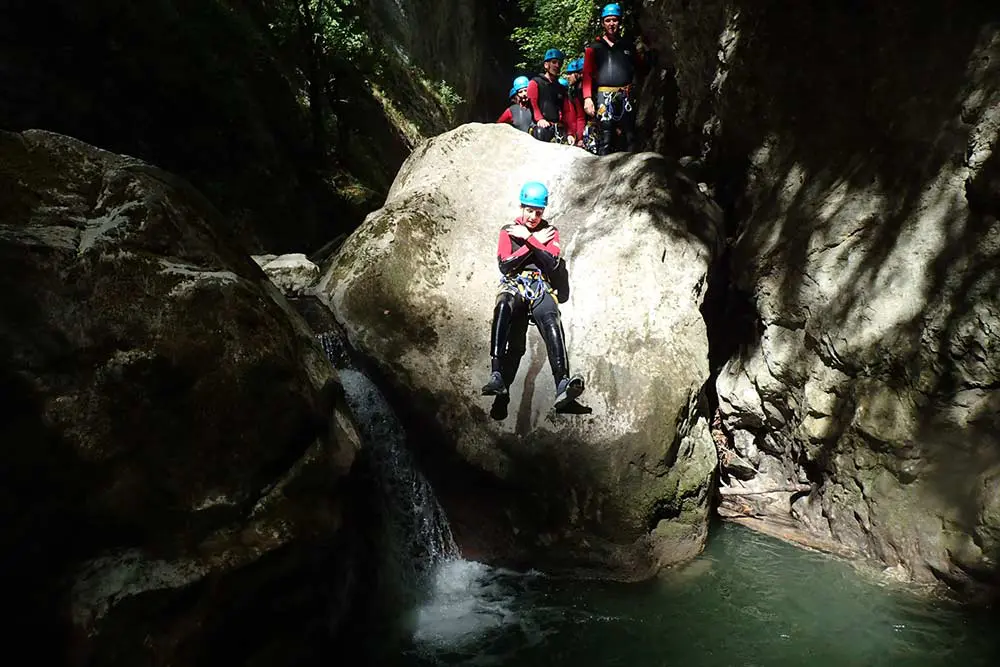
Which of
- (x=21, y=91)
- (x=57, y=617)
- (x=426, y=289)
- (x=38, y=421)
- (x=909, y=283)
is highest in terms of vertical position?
(x=21, y=91)

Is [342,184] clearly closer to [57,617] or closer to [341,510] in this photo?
[341,510]

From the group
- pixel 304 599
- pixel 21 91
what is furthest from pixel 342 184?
pixel 304 599

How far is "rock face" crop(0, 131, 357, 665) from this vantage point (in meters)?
2.74

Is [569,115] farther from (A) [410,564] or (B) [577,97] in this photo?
(A) [410,564]

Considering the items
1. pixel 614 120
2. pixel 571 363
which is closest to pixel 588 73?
pixel 614 120

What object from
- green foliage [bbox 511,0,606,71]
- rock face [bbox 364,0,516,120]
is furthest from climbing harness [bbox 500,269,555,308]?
rock face [bbox 364,0,516,120]

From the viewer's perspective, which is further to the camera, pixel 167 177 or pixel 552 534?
pixel 552 534

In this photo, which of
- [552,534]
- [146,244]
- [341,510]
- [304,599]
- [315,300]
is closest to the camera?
[146,244]

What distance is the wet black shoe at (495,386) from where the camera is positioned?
5031mm

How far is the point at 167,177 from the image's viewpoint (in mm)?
3873

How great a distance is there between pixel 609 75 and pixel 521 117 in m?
1.46

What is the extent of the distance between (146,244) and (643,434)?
13.2 ft

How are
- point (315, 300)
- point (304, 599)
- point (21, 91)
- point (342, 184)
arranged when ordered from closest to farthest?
1. point (304, 599)
2. point (315, 300)
3. point (21, 91)
4. point (342, 184)

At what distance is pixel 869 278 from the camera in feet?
16.3
